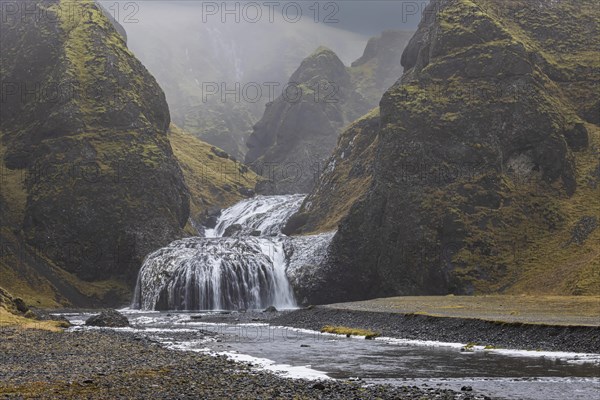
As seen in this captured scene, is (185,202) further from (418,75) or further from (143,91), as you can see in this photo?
(418,75)

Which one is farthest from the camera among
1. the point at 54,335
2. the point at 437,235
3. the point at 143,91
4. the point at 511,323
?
the point at 143,91

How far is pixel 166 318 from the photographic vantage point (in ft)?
253

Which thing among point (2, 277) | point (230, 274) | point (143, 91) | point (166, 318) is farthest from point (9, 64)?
point (166, 318)

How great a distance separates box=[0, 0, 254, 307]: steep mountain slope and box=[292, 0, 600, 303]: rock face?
42.1 meters

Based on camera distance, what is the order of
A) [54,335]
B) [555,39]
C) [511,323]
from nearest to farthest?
[511,323], [54,335], [555,39]

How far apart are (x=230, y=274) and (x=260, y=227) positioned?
59731 mm

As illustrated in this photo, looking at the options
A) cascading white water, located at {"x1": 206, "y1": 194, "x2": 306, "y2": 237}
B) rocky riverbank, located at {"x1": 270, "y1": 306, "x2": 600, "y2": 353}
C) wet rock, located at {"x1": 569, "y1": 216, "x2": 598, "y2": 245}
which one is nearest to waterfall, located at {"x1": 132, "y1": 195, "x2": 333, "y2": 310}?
rocky riverbank, located at {"x1": 270, "y1": 306, "x2": 600, "y2": 353}

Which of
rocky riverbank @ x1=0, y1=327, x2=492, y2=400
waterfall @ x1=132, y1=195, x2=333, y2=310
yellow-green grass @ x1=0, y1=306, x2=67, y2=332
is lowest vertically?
rocky riverbank @ x1=0, y1=327, x2=492, y2=400

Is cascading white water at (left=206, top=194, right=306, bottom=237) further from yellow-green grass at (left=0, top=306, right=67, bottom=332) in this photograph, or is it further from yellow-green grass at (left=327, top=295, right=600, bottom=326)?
yellow-green grass at (left=0, top=306, right=67, bottom=332)

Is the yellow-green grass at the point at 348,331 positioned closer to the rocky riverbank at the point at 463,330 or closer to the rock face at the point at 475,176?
the rocky riverbank at the point at 463,330

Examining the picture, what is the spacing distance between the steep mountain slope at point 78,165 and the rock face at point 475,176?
4215cm

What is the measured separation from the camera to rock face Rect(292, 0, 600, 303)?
311 feet

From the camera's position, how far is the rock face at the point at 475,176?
9488cm

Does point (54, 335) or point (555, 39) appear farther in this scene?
point (555, 39)
